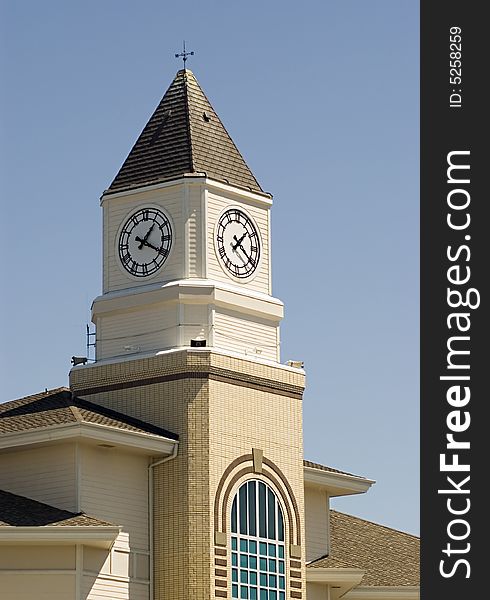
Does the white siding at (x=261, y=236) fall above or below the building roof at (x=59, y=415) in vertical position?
above

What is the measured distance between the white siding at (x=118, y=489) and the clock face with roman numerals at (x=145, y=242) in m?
5.58

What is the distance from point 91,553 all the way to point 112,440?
2845 millimetres

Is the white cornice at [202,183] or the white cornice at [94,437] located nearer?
the white cornice at [94,437]

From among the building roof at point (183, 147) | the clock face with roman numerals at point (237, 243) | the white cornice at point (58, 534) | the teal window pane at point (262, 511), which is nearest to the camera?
the white cornice at point (58, 534)

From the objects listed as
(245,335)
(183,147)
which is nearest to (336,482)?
(245,335)

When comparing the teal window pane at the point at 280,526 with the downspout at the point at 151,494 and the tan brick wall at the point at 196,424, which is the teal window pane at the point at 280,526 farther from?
the downspout at the point at 151,494

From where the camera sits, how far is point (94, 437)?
41312 millimetres

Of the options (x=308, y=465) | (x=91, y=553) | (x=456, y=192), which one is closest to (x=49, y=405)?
(x=91, y=553)

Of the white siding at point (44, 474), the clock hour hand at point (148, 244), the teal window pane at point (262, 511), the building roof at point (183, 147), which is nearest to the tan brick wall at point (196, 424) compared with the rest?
the teal window pane at point (262, 511)

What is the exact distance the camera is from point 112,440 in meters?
41.8

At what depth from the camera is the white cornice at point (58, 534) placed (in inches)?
1566

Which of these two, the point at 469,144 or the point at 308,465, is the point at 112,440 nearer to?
the point at 308,465

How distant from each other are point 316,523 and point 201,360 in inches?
329

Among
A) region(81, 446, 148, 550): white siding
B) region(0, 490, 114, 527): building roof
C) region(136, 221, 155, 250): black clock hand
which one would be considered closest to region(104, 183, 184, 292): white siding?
region(136, 221, 155, 250): black clock hand
